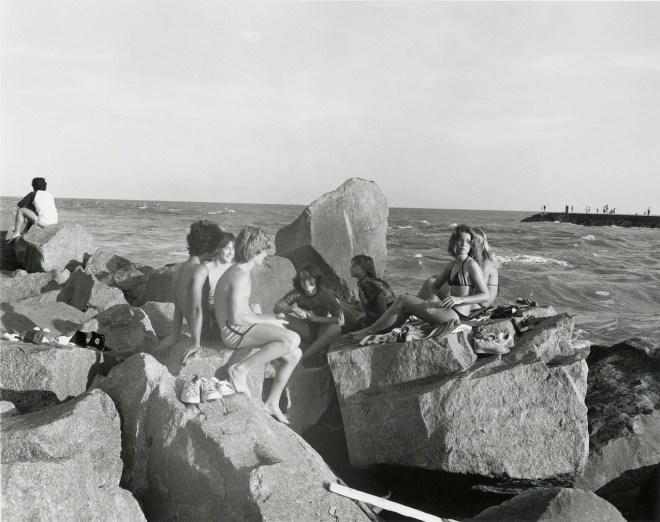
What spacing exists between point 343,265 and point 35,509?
8114 mm

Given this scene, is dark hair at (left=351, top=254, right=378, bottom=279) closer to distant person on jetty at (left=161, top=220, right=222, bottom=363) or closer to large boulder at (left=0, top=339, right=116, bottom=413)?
distant person on jetty at (left=161, top=220, right=222, bottom=363)

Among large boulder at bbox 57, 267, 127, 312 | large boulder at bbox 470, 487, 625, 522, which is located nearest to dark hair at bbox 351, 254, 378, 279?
large boulder at bbox 57, 267, 127, 312

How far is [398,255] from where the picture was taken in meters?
25.8

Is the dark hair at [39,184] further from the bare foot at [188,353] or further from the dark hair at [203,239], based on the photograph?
the bare foot at [188,353]

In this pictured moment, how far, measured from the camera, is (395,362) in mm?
5719

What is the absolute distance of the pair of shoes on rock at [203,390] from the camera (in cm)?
466

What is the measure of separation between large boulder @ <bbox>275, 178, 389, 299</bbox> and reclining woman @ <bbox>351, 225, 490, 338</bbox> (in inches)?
144

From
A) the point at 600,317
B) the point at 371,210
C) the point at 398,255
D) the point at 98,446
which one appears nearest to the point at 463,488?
the point at 98,446

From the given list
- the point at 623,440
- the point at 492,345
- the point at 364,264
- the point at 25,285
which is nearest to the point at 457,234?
the point at 364,264

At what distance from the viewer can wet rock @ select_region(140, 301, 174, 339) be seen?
728cm

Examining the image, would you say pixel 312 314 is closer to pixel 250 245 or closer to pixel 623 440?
pixel 250 245

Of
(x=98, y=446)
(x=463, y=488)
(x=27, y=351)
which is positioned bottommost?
(x=463, y=488)

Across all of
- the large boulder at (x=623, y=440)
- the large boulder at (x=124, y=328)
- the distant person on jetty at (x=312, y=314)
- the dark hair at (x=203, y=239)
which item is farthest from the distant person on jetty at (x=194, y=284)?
the large boulder at (x=623, y=440)

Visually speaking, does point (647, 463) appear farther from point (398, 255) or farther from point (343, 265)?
point (398, 255)
